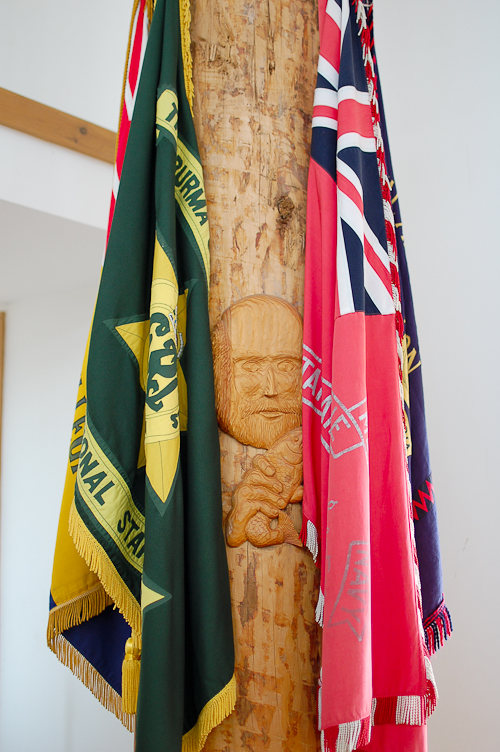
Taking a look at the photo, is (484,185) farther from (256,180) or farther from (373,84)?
(256,180)

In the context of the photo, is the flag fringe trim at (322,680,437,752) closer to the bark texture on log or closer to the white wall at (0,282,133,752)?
the bark texture on log

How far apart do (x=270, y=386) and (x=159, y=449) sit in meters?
0.20

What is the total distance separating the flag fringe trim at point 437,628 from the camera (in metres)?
0.81

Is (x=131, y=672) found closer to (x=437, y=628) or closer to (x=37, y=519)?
(x=437, y=628)

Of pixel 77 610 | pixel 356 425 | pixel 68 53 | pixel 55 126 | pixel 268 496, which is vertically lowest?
pixel 77 610

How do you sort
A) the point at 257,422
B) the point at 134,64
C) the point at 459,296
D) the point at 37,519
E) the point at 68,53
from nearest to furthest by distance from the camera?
the point at 257,422
the point at 134,64
the point at 459,296
the point at 68,53
the point at 37,519

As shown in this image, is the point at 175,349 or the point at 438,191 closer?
the point at 175,349

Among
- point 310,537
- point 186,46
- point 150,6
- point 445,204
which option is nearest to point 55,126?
point 150,6

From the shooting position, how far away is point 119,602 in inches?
26.9

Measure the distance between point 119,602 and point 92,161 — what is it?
1.44 m

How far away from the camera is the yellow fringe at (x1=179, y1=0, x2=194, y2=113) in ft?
2.59

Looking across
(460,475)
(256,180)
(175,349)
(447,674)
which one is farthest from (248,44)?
(447,674)

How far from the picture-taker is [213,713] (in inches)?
25.8

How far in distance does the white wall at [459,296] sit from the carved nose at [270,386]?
3.01 ft
